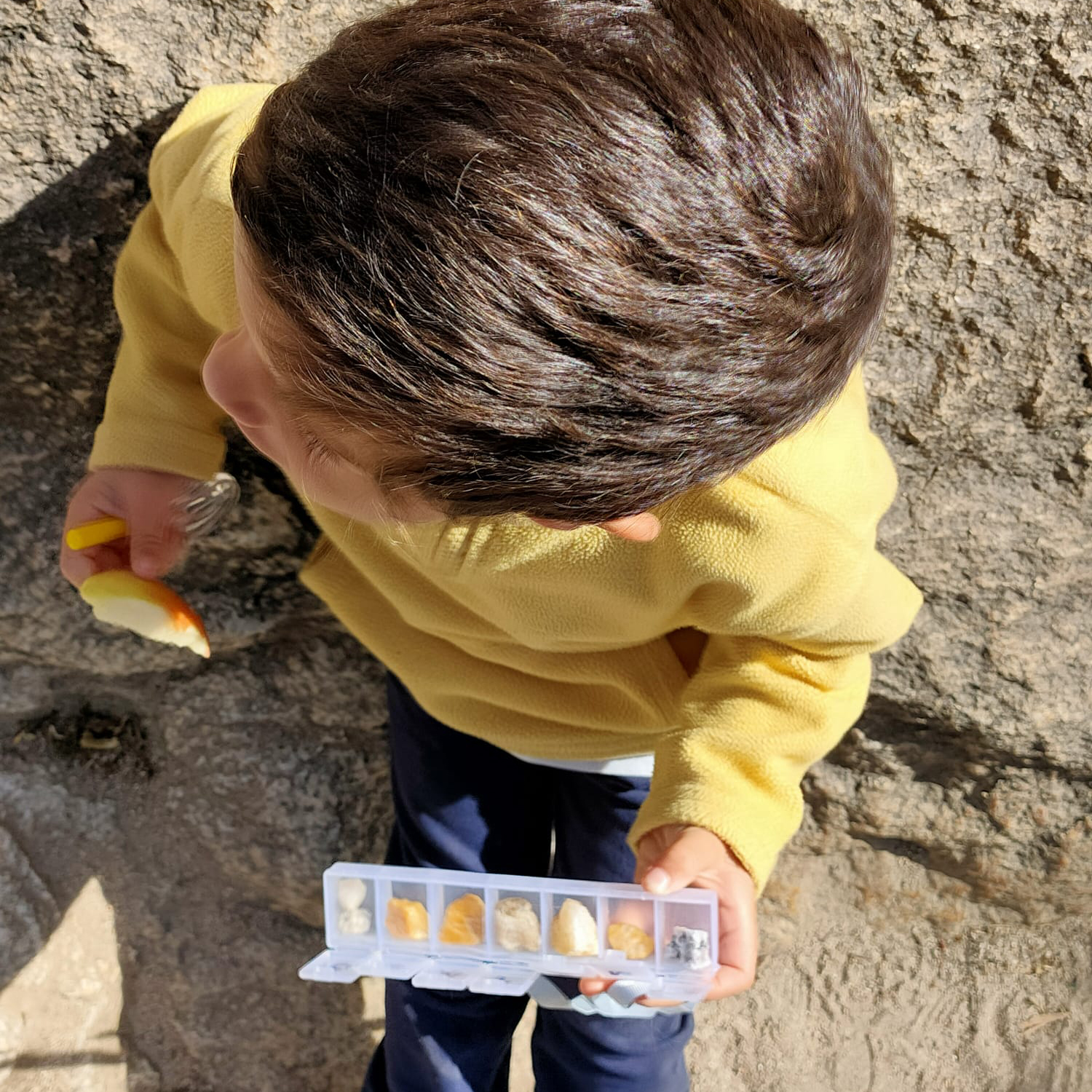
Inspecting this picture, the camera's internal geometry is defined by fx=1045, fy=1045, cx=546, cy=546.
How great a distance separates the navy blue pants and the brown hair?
0.50 meters

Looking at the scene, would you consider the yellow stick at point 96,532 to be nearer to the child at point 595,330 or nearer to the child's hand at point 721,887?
the child at point 595,330

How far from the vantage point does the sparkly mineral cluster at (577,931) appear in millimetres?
750

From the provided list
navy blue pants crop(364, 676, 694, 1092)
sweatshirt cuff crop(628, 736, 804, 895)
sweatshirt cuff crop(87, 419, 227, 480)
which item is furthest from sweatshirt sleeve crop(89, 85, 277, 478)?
sweatshirt cuff crop(628, 736, 804, 895)

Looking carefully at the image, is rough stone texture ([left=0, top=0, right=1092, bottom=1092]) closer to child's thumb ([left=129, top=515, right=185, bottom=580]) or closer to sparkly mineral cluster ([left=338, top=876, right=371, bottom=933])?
child's thumb ([left=129, top=515, right=185, bottom=580])

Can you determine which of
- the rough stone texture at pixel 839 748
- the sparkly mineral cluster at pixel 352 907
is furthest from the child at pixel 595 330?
the sparkly mineral cluster at pixel 352 907

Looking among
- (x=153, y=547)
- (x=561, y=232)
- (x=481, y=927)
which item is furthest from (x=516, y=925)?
(x=561, y=232)

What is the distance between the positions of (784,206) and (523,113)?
0.41ft

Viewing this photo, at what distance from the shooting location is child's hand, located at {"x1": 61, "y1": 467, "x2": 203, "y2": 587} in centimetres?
86

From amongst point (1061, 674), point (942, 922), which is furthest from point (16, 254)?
point (942, 922)

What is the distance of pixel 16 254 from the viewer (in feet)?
2.77

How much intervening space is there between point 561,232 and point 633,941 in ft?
1.69

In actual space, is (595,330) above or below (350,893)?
above

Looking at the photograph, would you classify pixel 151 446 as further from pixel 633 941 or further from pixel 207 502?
pixel 633 941

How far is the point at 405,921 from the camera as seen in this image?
78cm
